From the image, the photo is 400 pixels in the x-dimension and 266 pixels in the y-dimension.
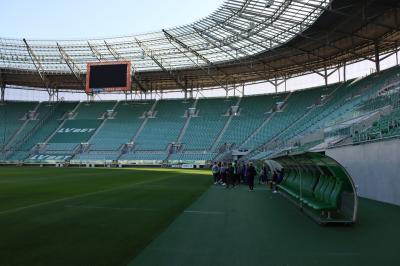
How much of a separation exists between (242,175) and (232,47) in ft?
85.7

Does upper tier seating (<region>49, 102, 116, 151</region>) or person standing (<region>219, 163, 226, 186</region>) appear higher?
upper tier seating (<region>49, 102, 116, 151</region>)

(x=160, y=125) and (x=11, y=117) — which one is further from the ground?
(x=11, y=117)

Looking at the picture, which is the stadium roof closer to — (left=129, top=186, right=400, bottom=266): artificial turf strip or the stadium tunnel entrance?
the stadium tunnel entrance

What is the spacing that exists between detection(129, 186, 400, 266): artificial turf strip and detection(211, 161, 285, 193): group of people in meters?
9.40

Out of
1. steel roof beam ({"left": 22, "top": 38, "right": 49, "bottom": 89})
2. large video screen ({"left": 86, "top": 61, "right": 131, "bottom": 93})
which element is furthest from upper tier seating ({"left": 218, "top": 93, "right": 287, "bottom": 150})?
steel roof beam ({"left": 22, "top": 38, "right": 49, "bottom": 89})

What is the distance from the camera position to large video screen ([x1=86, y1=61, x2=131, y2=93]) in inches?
2131

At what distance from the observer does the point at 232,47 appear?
48469mm

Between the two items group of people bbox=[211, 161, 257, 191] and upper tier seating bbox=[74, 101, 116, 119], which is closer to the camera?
group of people bbox=[211, 161, 257, 191]

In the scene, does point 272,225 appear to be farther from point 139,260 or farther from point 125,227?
point 139,260

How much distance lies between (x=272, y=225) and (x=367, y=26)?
1395 inches

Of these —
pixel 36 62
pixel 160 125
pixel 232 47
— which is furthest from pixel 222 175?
pixel 36 62

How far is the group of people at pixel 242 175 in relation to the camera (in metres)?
20.8

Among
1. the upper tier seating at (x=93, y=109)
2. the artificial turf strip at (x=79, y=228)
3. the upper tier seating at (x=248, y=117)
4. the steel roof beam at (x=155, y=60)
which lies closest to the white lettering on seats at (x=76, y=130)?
the upper tier seating at (x=93, y=109)

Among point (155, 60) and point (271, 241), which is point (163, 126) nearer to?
point (155, 60)
